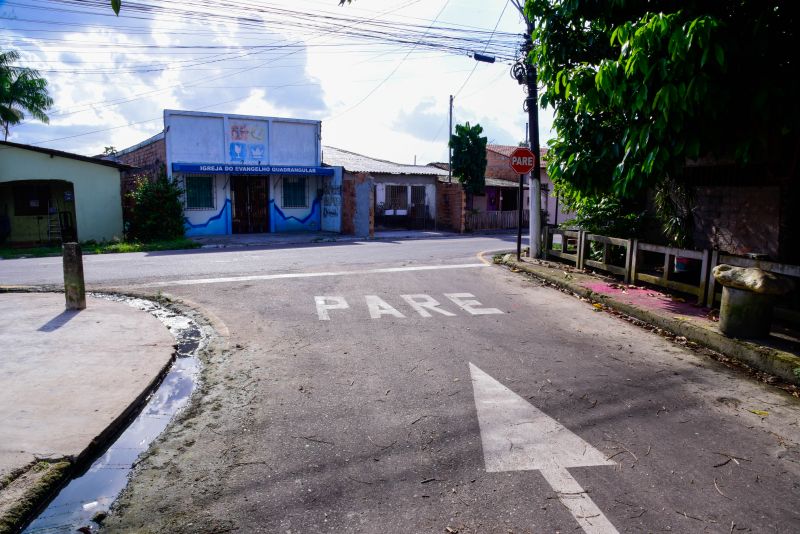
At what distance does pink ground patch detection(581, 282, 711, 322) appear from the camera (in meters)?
7.78

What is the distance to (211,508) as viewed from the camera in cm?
311

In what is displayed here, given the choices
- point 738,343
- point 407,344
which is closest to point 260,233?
point 407,344

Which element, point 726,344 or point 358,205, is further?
point 358,205

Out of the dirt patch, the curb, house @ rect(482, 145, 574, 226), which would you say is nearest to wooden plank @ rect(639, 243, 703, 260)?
the curb

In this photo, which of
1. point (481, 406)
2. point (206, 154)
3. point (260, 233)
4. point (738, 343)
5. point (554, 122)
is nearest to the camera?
point (481, 406)

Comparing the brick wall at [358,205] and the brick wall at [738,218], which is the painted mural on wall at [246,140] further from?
the brick wall at [738,218]

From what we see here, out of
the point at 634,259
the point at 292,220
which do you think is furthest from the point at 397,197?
the point at 634,259

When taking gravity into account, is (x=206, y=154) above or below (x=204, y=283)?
above

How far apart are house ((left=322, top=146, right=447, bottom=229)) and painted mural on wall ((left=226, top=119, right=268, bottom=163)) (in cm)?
414

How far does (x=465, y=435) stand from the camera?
4.00m

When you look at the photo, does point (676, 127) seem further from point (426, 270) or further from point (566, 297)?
point (426, 270)

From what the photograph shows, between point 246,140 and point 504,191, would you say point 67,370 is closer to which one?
point 246,140

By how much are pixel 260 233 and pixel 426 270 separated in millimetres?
13682

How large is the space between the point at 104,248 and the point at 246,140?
832 cm
